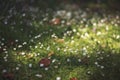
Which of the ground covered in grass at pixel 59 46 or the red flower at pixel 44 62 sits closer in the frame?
the ground covered in grass at pixel 59 46

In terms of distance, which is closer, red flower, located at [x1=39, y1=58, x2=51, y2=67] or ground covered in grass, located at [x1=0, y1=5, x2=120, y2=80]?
ground covered in grass, located at [x1=0, y1=5, x2=120, y2=80]

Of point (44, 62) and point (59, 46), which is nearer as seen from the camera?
point (44, 62)

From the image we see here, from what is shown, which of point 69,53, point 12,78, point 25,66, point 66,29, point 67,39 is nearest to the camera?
point 12,78

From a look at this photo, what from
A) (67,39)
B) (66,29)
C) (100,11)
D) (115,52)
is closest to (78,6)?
(100,11)

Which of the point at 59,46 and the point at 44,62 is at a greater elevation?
the point at 59,46

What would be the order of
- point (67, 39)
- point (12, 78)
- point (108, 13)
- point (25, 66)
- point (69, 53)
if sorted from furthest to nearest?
1. point (108, 13)
2. point (67, 39)
3. point (69, 53)
4. point (25, 66)
5. point (12, 78)

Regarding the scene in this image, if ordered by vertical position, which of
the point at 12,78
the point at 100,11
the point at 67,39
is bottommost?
the point at 12,78

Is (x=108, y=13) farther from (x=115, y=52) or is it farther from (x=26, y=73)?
(x=26, y=73)

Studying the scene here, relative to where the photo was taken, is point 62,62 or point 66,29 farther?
point 66,29
